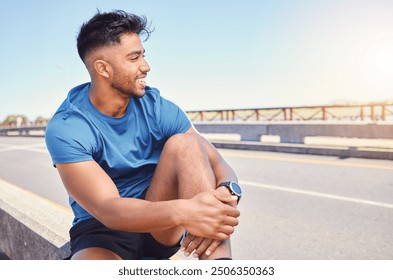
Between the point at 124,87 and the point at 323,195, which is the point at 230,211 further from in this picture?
the point at 323,195

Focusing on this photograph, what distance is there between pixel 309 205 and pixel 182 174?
13.8 ft

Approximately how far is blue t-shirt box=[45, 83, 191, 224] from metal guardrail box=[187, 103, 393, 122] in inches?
611

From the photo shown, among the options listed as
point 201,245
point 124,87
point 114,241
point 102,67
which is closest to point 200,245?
point 201,245

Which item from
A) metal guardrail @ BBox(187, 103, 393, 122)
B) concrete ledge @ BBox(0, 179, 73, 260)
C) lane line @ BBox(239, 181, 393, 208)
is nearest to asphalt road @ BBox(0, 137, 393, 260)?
lane line @ BBox(239, 181, 393, 208)

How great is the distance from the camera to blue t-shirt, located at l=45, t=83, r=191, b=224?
2.21 m

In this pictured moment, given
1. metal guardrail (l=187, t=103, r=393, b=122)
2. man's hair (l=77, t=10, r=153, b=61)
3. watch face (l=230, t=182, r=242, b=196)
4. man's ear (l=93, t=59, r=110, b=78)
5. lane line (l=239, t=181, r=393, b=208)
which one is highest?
man's hair (l=77, t=10, r=153, b=61)

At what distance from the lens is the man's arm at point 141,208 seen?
2.00 m

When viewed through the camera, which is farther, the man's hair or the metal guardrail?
the metal guardrail

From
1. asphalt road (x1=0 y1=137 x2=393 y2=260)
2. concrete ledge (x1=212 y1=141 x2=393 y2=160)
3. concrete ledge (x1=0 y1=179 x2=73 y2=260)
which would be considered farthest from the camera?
concrete ledge (x1=212 y1=141 x2=393 y2=160)

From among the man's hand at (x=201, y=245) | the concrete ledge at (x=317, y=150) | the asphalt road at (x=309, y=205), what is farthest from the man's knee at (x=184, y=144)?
the concrete ledge at (x=317, y=150)

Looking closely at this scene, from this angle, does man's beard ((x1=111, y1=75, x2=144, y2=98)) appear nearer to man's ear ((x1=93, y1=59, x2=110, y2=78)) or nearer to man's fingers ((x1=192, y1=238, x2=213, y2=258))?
man's ear ((x1=93, y1=59, x2=110, y2=78))

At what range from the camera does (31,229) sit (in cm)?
326

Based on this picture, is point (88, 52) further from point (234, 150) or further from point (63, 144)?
point (234, 150)
